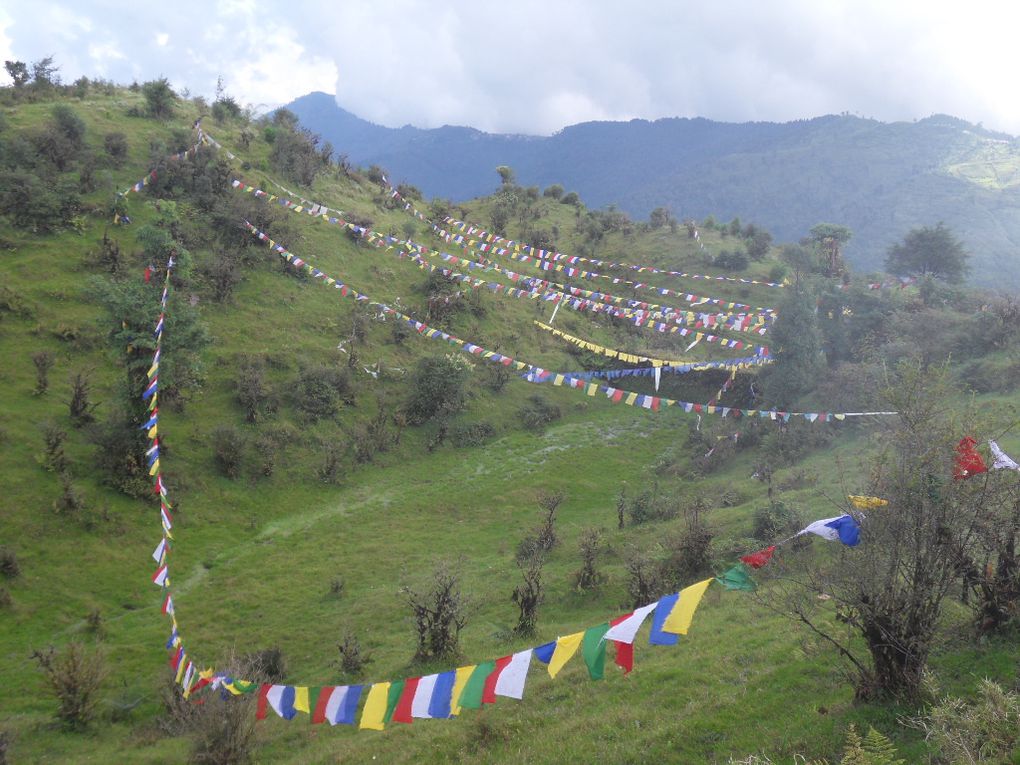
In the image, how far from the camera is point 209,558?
2064cm

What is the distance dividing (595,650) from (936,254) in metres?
60.1

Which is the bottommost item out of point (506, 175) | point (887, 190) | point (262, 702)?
point (262, 702)

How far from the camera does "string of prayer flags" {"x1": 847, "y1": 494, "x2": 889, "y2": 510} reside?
8.83 m

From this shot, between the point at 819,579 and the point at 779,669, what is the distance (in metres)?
2.79

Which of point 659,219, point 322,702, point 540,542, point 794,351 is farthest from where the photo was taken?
point 659,219

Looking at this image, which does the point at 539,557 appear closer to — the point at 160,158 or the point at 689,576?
the point at 689,576

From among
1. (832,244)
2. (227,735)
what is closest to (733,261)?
(832,244)

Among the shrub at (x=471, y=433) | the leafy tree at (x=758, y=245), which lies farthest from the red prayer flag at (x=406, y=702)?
the leafy tree at (x=758, y=245)

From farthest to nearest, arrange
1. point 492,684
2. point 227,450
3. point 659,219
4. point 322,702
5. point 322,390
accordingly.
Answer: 1. point 659,219
2. point 322,390
3. point 227,450
4. point 322,702
5. point 492,684

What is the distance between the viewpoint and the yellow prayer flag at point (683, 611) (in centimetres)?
909

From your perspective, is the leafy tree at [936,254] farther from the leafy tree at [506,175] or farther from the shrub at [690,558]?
the shrub at [690,558]

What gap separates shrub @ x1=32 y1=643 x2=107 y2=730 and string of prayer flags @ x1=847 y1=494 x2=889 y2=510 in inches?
619

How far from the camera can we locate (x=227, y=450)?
2469cm

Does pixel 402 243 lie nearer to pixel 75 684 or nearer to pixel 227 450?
pixel 227 450
